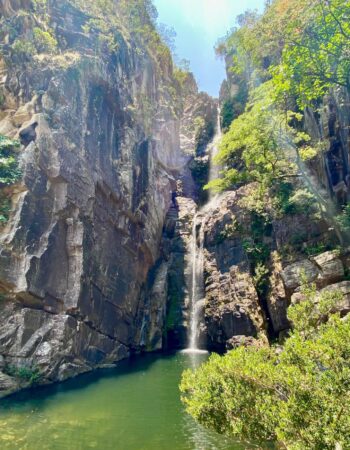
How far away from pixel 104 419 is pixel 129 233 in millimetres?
15334

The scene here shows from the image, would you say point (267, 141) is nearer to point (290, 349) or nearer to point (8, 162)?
point (8, 162)

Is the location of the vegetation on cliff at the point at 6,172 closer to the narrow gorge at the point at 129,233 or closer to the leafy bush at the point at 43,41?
the narrow gorge at the point at 129,233

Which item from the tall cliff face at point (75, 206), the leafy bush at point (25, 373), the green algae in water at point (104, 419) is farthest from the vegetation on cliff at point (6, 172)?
the green algae in water at point (104, 419)

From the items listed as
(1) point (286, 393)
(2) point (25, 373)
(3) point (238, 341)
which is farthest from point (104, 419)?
(3) point (238, 341)

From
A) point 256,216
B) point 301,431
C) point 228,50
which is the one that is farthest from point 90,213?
point 228,50

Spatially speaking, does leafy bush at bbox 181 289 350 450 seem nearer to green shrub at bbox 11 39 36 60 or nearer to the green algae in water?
the green algae in water

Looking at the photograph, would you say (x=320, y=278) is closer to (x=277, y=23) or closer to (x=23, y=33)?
(x=277, y=23)

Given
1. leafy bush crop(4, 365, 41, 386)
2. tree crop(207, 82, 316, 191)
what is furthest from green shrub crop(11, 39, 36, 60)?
leafy bush crop(4, 365, 41, 386)

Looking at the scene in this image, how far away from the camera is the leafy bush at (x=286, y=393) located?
14.5 ft

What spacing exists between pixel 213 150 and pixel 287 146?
1737 centimetres

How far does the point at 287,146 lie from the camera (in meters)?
20.4

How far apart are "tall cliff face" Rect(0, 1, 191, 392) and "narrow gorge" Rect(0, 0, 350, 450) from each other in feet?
0.33

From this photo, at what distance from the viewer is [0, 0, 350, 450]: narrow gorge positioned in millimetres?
13109

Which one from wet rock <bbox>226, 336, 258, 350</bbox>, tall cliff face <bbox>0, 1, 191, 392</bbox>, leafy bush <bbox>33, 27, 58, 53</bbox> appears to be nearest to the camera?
tall cliff face <bbox>0, 1, 191, 392</bbox>
